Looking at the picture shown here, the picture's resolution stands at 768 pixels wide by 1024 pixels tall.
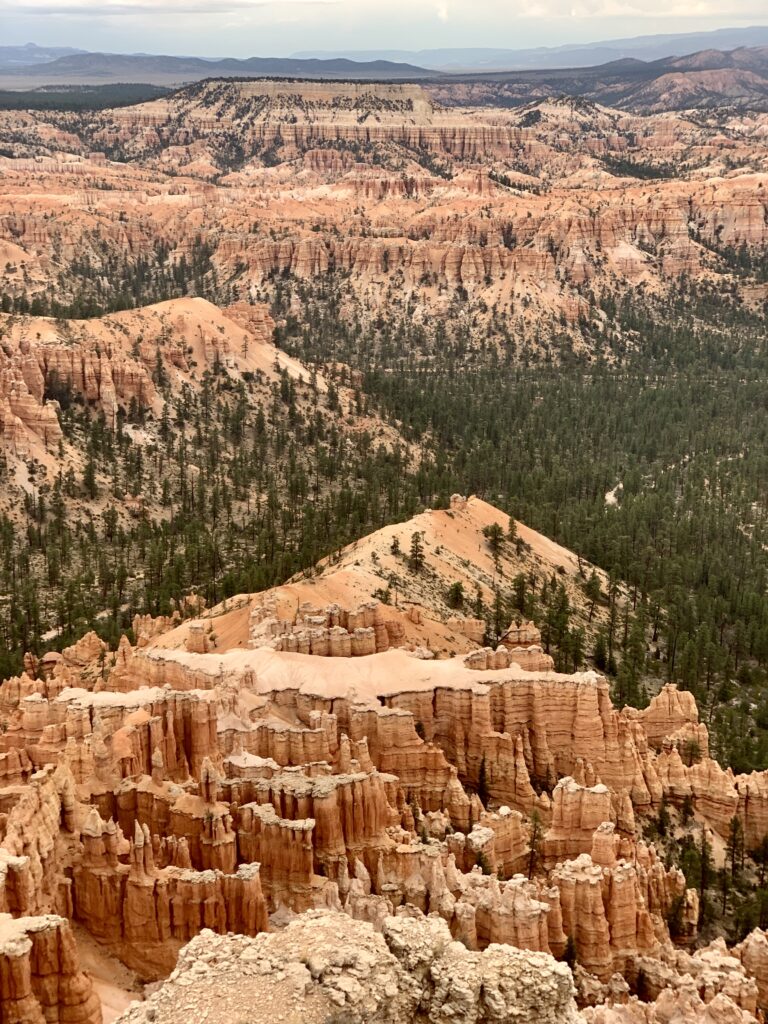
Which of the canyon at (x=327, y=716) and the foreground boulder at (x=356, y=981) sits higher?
the foreground boulder at (x=356, y=981)

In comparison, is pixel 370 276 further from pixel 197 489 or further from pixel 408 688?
pixel 408 688

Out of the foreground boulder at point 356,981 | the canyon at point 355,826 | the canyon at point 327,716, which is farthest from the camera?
the canyon at point 327,716

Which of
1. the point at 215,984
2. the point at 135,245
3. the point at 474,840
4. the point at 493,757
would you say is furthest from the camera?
the point at 135,245

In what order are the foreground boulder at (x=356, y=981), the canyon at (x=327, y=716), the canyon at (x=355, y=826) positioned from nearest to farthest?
1. the foreground boulder at (x=356, y=981)
2. the canyon at (x=355, y=826)
3. the canyon at (x=327, y=716)

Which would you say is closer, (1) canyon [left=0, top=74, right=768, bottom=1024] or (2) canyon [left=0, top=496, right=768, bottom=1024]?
(2) canyon [left=0, top=496, right=768, bottom=1024]

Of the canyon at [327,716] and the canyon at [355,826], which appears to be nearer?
the canyon at [355,826]

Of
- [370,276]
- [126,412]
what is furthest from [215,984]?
[370,276]

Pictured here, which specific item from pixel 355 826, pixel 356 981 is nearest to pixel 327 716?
pixel 355 826

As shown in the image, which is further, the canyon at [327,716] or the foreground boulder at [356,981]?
the canyon at [327,716]

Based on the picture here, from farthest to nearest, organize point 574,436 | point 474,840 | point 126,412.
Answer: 1. point 574,436
2. point 126,412
3. point 474,840

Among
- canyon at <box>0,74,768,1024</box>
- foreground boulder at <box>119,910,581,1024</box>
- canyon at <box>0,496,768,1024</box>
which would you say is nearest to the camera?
foreground boulder at <box>119,910,581,1024</box>

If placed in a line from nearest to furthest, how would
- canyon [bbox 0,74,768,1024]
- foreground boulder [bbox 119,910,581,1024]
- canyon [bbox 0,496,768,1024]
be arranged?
foreground boulder [bbox 119,910,581,1024] → canyon [bbox 0,496,768,1024] → canyon [bbox 0,74,768,1024]
